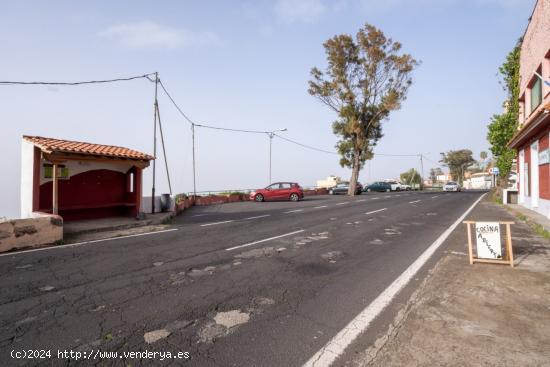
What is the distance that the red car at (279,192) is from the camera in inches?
1025

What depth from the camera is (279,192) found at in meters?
26.1

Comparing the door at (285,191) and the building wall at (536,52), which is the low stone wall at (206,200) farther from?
the building wall at (536,52)

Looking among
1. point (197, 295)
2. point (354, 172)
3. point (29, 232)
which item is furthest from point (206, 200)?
point (197, 295)

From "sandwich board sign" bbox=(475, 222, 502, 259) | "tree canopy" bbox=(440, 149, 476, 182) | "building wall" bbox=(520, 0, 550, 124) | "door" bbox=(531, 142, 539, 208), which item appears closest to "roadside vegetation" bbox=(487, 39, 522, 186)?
"building wall" bbox=(520, 0, 550, 124)

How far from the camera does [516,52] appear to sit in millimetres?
21594

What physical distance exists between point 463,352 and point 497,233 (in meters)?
3.87

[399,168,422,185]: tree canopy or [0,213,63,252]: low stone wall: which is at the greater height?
[399,168,422,185]: tree canopy

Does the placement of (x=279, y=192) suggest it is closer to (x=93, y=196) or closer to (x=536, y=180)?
(x=93, y=196)

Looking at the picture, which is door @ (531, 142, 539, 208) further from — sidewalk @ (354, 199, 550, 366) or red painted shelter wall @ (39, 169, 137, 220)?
red painted shelter wall @ (39, 169, 137, 220)

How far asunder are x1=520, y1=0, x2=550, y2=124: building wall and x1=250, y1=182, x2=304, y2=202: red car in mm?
16330

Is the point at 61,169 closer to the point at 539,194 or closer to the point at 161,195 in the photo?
the point at 161,195

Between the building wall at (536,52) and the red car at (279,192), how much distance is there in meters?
16.3

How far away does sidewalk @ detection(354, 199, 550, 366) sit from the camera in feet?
8.91

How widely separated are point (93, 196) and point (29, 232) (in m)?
4.87
